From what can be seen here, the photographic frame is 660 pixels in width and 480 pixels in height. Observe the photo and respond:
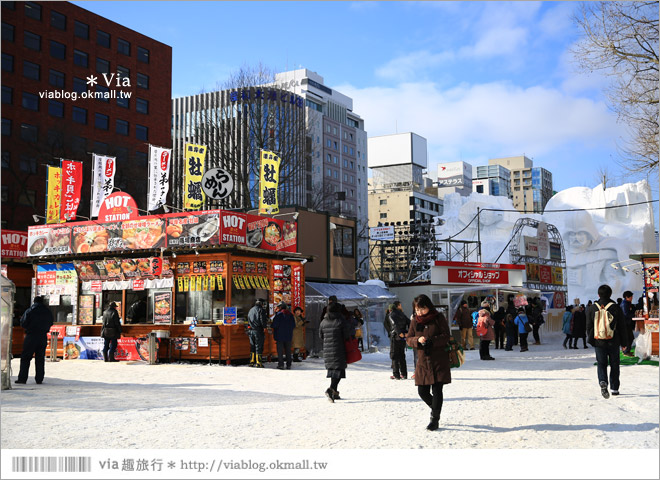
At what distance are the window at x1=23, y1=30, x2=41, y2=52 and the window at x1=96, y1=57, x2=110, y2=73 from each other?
18.7 ft

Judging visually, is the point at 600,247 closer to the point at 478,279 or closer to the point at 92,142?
the point at 478,279

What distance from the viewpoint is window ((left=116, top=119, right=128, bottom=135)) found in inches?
2297

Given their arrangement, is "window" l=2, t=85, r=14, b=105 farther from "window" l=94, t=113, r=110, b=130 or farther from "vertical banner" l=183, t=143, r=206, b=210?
"vertical banner" l=183, t=143, r=206, b=210

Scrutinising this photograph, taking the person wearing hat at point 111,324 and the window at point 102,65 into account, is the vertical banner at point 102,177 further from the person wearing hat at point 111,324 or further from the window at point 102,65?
the window at point 102,65

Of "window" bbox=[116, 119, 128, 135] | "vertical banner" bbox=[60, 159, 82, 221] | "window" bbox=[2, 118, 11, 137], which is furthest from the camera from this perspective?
"window" bbox=[116, 119, 128, 135]

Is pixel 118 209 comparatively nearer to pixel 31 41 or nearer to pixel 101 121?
pixel 31 41

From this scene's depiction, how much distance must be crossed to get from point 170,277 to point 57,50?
143 feet

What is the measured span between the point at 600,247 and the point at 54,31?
175ft

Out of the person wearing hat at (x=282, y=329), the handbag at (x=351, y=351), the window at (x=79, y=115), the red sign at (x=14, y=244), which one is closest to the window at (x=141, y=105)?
the window at (x=79, y=115)

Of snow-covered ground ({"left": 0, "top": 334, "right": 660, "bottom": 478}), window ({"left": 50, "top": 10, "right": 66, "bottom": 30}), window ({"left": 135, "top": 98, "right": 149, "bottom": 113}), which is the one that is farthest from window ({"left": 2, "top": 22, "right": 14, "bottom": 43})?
snow-covered ground ({"left": 0, "top": 334, "right": 660, "bottom": 478})

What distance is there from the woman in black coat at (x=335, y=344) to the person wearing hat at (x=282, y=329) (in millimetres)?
5509

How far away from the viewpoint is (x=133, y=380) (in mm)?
13953

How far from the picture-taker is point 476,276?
2970 centimetres

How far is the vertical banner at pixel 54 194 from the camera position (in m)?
23.6
